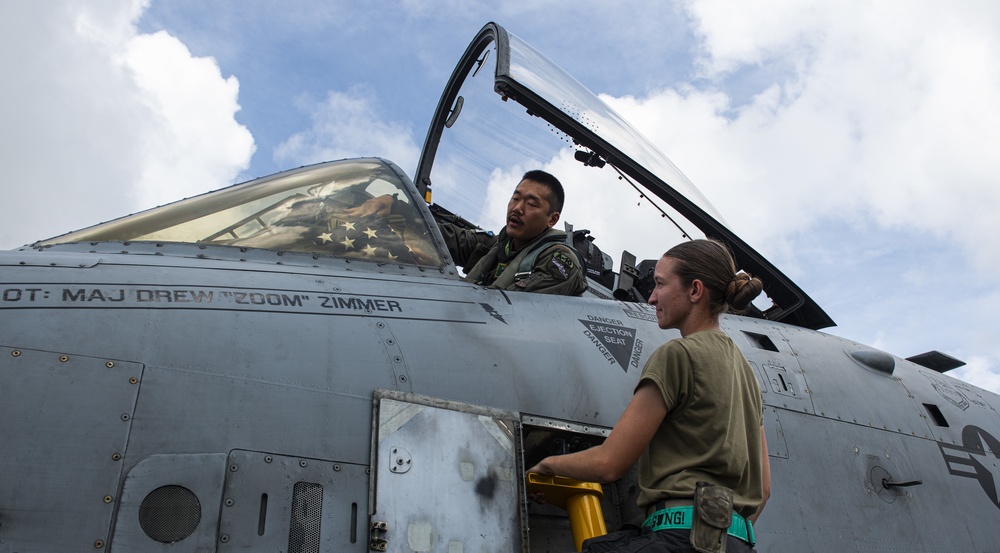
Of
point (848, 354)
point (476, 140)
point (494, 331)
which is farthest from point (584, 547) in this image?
point (476, 140)

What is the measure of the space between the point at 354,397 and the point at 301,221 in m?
1.25

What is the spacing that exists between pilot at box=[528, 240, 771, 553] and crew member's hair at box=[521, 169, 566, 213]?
2356 mm

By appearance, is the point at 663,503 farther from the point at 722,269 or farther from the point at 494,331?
the point at 494,331

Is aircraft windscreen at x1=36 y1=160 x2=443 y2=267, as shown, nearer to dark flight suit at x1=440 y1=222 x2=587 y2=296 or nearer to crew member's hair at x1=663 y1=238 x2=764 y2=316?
Result: dark flight suit at x1=440 y1=222 x2=587 y2=296

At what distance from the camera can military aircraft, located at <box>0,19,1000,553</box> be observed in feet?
9.13

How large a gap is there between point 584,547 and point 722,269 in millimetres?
1102

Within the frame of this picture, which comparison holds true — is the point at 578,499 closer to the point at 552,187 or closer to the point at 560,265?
the point at 560,265

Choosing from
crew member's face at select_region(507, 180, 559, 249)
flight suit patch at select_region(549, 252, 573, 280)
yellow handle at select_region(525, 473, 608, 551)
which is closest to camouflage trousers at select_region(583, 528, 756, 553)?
yellow handle at select_region(525, 473, 608, 551)

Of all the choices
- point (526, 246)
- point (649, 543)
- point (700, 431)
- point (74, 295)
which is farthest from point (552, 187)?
point (649, 543)

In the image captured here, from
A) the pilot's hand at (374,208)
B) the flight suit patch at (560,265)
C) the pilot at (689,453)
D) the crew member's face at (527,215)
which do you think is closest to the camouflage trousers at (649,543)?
the pilot at (689,453)

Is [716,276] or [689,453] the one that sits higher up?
[716,276]

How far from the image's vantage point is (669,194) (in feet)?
18.2

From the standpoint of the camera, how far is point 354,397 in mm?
3193

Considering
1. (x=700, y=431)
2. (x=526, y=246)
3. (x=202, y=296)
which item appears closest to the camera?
(x=700, y=431)
